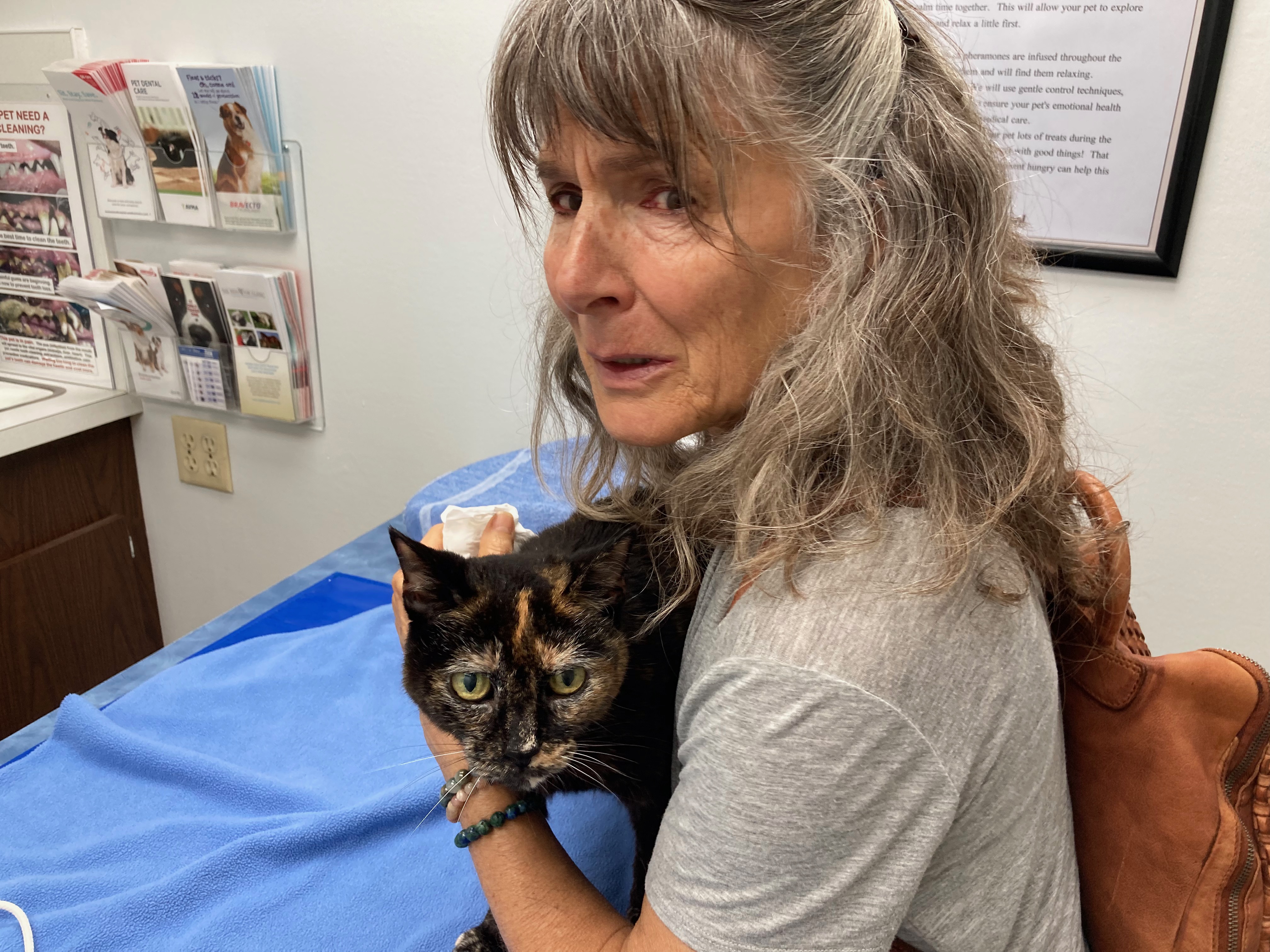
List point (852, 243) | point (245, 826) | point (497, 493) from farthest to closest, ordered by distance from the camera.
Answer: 1. point (497, 493)
2. point (245, 826)
3. point (852, 243)

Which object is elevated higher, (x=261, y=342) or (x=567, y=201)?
(x=567, y=201)

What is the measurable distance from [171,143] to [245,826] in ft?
4.62

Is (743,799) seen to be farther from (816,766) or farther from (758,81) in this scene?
(758,81)

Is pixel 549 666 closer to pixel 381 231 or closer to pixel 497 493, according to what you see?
pixel 497 493

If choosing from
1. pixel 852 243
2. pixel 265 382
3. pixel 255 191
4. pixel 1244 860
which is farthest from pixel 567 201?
pixel 265 382

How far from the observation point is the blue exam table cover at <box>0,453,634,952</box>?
2.76ft

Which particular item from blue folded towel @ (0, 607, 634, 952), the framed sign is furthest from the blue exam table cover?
the framed sign

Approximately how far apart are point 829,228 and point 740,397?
6.0 inches

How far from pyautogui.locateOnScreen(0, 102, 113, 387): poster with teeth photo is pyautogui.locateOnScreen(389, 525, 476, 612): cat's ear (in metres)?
1.67

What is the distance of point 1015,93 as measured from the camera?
1266 millimetres

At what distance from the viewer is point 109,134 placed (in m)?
1.77

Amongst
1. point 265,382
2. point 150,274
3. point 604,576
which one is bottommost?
point 265,382

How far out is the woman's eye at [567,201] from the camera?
28.2 inches

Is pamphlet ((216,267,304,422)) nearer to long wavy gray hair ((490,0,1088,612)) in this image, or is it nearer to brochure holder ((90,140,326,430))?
brochure holder ((90,140,326,430))
